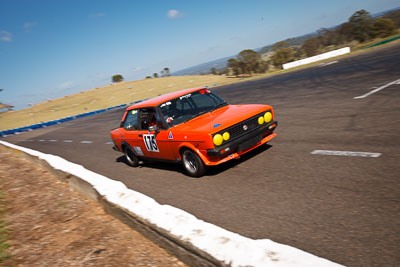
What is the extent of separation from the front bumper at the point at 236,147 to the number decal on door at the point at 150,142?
4.88 feet

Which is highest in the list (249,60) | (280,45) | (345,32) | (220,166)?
(280,45)

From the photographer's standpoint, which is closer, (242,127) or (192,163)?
(242,127)

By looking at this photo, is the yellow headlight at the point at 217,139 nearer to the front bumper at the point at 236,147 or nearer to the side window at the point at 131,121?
the front bumper at the point at 236,147

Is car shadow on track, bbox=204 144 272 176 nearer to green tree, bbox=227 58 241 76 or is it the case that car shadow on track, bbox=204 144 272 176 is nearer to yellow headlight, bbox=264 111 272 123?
yellow headlight, bbox=264 111 272 123

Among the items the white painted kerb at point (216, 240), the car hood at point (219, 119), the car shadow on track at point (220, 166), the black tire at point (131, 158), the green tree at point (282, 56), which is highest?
the green tree at point (282, 56)

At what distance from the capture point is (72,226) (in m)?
3.73

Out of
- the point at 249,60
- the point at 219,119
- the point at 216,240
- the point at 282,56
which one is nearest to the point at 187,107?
the point at 219,119

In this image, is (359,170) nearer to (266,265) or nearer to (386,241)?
(386,241)

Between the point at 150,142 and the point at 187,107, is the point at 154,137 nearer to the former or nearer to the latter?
the point at 150,142

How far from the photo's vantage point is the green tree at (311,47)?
49469mm

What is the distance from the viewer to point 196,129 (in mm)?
5113

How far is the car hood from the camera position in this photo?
503 cm

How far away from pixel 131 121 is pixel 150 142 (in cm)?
102

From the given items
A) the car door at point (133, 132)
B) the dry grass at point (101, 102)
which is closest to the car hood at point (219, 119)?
the car door at point (133, 132)
